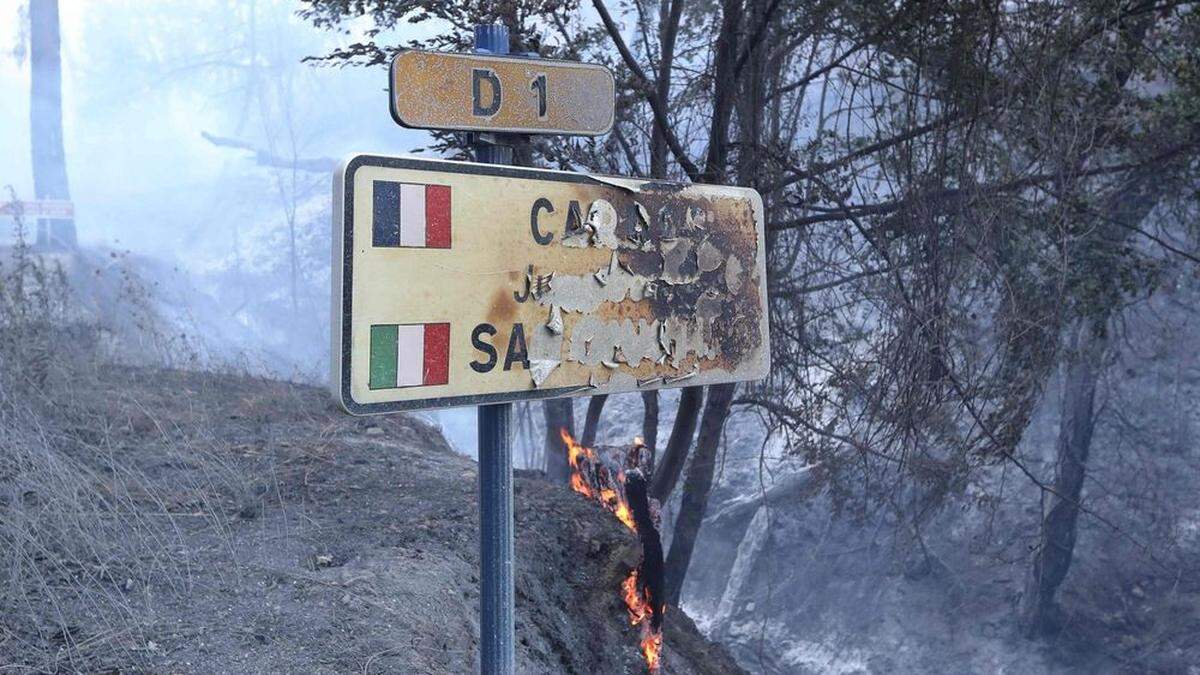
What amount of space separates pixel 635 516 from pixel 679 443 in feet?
5.96

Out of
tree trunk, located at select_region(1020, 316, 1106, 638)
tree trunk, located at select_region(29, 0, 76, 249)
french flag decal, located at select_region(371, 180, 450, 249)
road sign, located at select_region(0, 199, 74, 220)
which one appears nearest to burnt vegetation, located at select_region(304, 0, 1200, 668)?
french flag decal, located at select_region(371, 180, 450, 249)

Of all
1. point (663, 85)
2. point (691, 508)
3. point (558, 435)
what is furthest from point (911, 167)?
point (558, 435)

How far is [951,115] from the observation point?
222 inches

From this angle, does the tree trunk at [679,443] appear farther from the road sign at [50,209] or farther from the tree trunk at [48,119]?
the road sign at [50,209]

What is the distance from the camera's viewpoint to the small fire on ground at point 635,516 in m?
5.44

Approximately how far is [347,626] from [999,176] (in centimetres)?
426

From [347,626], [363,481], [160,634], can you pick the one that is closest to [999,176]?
[363,481]

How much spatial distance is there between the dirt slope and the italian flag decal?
1658 millimetres

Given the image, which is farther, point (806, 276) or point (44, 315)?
point (44, 315)

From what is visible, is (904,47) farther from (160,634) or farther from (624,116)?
(160,634)

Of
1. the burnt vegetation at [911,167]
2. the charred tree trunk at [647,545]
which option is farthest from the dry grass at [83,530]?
the burnt vegetation at [911,167]

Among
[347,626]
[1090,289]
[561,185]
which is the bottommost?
[347,626]

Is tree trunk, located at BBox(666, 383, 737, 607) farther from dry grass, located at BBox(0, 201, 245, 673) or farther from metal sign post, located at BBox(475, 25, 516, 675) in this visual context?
metal sign post, located at BBox(475, 25, 516, 675)

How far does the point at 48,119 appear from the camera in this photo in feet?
83.6
